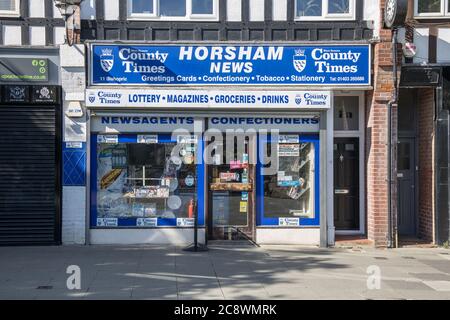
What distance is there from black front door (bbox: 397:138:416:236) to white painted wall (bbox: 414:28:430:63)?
2.14 metres

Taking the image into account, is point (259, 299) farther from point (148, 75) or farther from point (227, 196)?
point (148, 75)

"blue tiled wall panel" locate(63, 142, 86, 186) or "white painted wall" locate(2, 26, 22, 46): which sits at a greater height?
"white painted wall" locate(2, 26, 22, 46)

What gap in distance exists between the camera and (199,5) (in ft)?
39.9

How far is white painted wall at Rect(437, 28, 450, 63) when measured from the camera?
1199cm

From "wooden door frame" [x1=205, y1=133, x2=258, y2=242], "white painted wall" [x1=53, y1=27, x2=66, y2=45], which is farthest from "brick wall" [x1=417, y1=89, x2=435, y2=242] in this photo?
"white painted wall" [x1=53, y1=27, x2=66, y2=45]

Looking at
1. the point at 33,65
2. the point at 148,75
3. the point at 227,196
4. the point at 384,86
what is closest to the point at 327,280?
the point at 227,196

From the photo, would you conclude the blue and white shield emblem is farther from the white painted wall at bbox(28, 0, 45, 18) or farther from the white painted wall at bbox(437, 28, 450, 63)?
the white painted wall at bbox(28, 0, 45, 18)

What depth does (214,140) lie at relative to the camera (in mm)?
12219

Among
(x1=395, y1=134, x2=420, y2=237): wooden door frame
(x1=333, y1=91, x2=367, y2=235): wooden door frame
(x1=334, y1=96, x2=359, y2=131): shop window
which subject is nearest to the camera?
(x1=333, y1=91, x2=367, y2=235): wooden door frame

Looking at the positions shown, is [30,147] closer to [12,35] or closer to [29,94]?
[29,94]

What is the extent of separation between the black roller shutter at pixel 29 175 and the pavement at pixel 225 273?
1.43 ft

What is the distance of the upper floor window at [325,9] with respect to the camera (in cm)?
1209

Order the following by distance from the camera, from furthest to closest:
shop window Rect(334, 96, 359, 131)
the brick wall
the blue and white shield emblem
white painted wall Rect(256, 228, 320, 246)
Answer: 1. shop window Rect(334, 96, 359, 131)
2. the brick wall
3. white painted wall Rect(256, 228, 320, 246)
4. the blue and white shield emblem

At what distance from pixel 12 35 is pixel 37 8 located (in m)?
0.73
